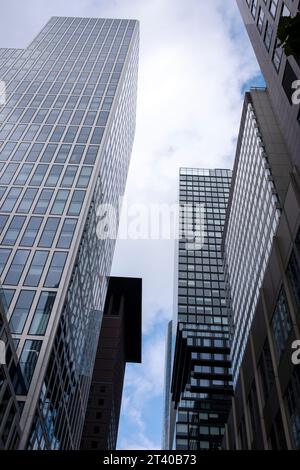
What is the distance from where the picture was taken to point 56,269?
59406mm

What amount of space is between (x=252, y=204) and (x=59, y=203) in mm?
29196

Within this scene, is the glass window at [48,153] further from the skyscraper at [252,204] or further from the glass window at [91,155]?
the skyscraper at [252,204]

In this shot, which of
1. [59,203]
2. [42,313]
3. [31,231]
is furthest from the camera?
[59,203]

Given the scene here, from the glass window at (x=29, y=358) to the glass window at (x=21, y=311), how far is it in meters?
2.17

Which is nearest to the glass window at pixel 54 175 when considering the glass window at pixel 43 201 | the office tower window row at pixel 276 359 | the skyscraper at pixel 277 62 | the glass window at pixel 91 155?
the glass window at pixel 43 201

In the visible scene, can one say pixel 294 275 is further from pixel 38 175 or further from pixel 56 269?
pixel 38 175

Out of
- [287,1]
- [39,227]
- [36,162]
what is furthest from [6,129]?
[287,1]

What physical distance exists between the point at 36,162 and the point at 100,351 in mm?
55859

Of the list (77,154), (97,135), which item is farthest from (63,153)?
(97,135)

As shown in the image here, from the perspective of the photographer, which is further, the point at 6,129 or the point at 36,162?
the point at 6,129
